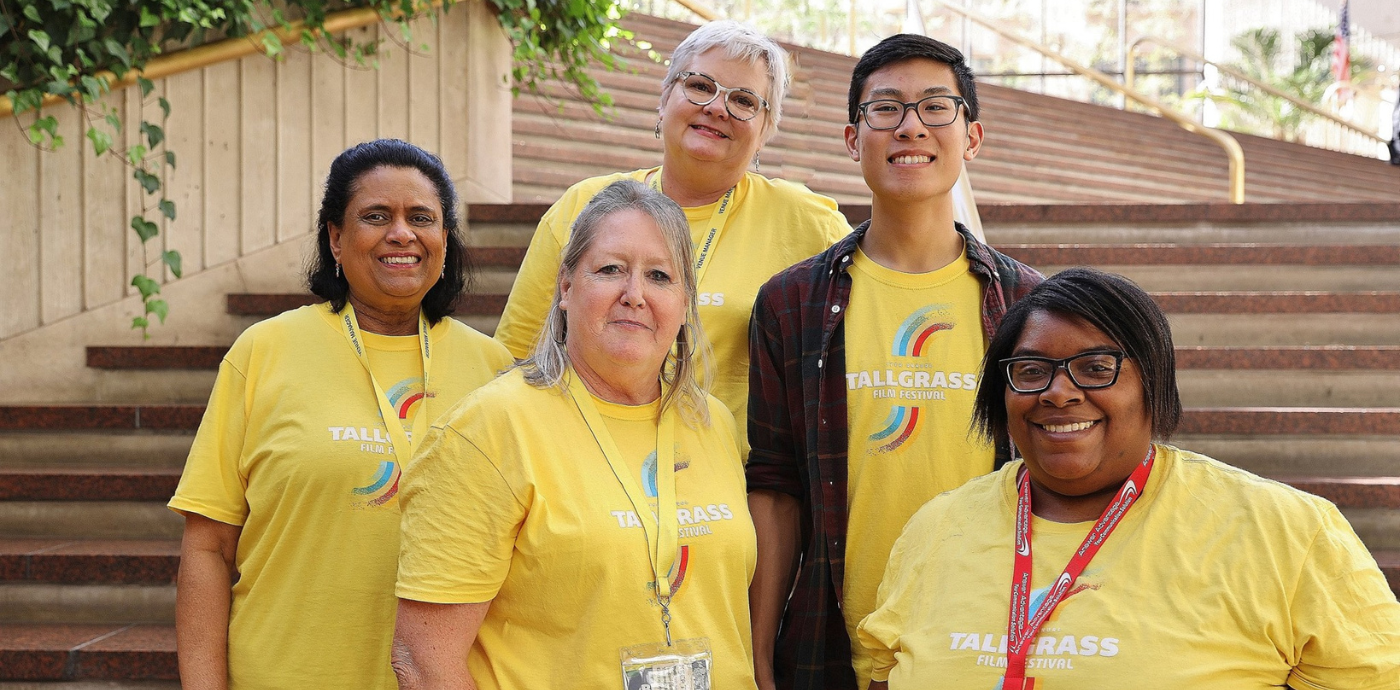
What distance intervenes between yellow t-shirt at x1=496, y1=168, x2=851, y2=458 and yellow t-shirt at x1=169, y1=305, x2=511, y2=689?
0.55 m

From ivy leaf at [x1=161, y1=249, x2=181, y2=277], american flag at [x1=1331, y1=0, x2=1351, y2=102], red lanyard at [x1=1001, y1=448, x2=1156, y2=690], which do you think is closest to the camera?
red lanyard at [x1=1001, y1=448, x2=1156, y2=690]

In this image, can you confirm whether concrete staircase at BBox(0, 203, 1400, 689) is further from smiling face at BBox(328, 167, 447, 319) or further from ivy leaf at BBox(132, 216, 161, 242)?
smiling face at BBox(328, 167, 447, 319)

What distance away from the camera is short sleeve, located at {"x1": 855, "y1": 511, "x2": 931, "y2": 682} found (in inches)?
77.8

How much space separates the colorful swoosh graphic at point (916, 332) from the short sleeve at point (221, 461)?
130 centimetres

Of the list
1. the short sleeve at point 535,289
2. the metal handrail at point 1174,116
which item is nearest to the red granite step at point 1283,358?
the metal handrail at point 1174,116

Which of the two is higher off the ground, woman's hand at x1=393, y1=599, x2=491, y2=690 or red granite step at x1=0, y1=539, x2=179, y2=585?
woman's hand at x1=393, y1=599, x2=491, y2=690

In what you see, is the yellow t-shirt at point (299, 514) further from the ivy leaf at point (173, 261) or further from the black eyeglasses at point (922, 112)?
the ivy leaf at point (173, 261)

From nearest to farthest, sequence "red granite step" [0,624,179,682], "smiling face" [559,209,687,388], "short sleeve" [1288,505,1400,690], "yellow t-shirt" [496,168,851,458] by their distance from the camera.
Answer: "short sleeve" [1288,505,1400,690] < "smiling face" [559,209,687,388] < "yellow t-shirt" [496,168,851,458] < "red granite step" [0,624,179,682]

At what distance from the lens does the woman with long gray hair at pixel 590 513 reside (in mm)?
1848

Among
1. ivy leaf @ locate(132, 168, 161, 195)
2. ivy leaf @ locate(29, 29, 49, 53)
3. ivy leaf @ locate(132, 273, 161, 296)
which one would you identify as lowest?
ivy leaf @ locate(132, 273, 161, 296)

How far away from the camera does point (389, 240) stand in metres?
2.44

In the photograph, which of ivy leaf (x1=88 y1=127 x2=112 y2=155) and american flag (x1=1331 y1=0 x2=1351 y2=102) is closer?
ivy leaf (x1=88 y1=127 x2=112 y2=155)

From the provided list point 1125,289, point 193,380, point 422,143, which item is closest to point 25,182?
point 193,380

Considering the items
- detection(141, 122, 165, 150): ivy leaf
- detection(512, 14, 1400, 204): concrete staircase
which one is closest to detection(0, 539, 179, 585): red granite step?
detection(141, 122, 165, 150): ivy leaf
